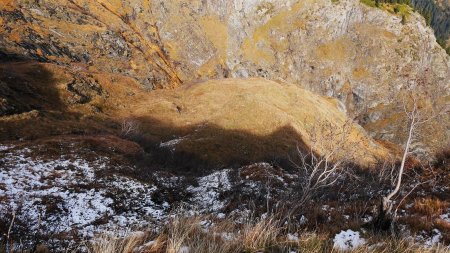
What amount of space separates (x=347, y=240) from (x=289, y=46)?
13001 cm

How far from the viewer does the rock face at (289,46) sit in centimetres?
10200

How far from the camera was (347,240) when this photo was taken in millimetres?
7012

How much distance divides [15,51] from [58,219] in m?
60.0

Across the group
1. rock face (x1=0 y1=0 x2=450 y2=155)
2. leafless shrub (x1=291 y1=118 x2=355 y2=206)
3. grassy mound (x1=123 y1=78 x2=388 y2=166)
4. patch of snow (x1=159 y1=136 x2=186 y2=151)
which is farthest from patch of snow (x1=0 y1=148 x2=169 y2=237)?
rock face (x1=0 y1=0 x2=450 y2=155)

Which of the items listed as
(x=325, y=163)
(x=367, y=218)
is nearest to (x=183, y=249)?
(x=367, y=218)

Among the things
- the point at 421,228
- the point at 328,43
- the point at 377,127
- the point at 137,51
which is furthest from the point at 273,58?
the point at 421,228

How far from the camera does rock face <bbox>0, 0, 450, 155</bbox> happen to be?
102000mm

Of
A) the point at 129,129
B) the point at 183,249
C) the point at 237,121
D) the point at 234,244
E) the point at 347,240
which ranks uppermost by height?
the point at 347,240

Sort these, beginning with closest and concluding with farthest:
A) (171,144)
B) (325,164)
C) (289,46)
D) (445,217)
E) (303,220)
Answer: (445,217) → (303,220) → (325,164) → (171,144) → (289,46)

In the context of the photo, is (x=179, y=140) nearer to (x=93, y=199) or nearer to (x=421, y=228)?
(x=93, y=199)

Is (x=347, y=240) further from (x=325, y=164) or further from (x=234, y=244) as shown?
(x=325, y=164)

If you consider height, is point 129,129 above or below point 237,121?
below

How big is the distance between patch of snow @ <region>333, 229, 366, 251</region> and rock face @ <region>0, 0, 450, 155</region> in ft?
277

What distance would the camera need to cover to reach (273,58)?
128875 mm
